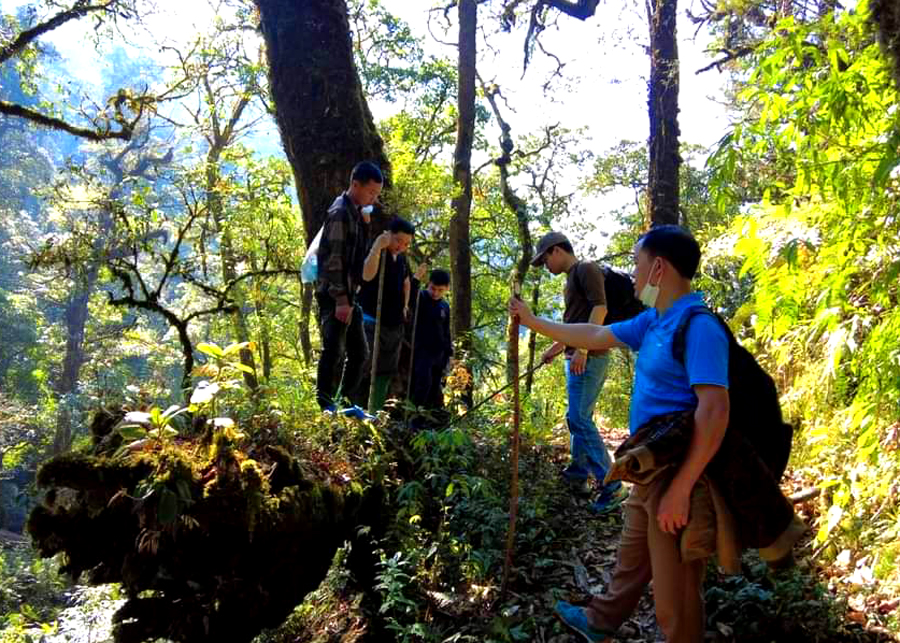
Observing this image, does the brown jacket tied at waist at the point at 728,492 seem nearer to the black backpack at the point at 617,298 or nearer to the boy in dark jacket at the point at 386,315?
the black backpack at the point at 617,298

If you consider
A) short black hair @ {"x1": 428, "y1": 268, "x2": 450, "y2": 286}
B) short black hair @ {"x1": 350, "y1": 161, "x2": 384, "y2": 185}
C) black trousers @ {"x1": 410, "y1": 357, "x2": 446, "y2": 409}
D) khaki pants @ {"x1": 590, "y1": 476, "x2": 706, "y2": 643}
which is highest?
short black hair @ {"x1": 350, "y1": 161, "x2": 384, "y2": 185}

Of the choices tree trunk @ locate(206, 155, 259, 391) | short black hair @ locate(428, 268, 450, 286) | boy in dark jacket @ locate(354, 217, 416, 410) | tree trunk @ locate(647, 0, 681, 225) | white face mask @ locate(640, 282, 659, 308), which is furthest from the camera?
tree trunk @ locate(206, 155, 259, 391)

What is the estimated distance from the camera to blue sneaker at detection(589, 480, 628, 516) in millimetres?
4895

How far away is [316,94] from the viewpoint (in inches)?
252

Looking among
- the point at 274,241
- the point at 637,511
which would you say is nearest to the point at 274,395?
the point at 637,511

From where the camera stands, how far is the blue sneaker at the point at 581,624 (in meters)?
2.96

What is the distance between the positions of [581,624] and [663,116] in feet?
22.5

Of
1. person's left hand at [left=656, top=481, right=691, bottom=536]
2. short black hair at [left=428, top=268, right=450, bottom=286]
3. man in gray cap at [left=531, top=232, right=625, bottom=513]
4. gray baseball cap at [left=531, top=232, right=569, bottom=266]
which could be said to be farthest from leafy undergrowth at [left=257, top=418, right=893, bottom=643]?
short black hair at [left=428, top=268, right=450, bottom=286]

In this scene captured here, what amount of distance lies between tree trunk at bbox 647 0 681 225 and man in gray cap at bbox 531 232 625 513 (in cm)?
355

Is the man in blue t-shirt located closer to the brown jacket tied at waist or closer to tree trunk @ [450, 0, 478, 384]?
the brown jacket tied at waist

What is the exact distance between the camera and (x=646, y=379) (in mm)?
2650

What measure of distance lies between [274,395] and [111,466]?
1.29 meters

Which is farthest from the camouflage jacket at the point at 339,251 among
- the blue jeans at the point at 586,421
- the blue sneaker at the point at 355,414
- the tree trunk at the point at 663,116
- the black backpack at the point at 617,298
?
the tree trunk at the point at 663,116

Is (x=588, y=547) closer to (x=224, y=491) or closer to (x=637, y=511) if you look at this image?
(x=637, y=511)
